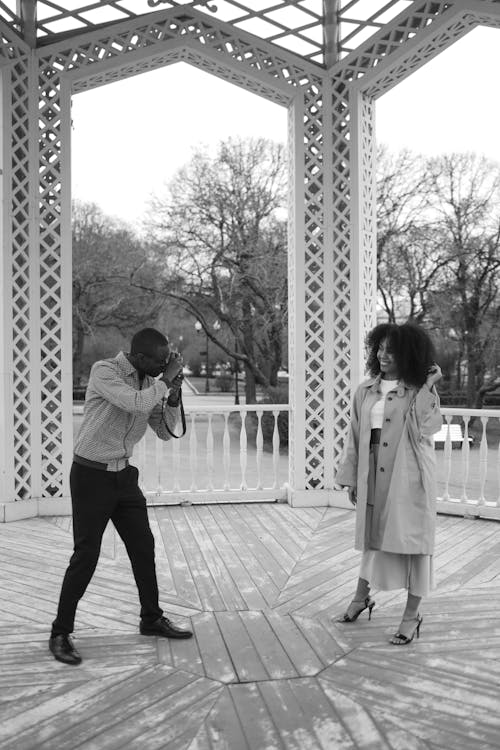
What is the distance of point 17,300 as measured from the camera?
5102 mm

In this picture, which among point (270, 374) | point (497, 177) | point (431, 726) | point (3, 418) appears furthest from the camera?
point (497, 177)

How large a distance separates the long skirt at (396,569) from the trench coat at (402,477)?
30 mm

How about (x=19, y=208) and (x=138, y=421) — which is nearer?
(x=138, y=421)

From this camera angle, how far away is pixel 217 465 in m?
11.9

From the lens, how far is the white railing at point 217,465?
550cm

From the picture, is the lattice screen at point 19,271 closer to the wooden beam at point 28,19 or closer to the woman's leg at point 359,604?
the wooden beam at point 28,19

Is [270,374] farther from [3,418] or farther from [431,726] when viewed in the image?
[431,726]

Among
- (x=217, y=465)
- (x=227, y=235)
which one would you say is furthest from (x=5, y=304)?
(x=227, y=235)

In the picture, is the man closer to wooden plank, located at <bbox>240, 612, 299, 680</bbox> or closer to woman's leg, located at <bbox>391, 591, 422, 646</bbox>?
wooden plank, located at <bbox>240, 612, 299, 680</bbox>

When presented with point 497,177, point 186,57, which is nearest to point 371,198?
point 186,57

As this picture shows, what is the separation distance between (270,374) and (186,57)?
1298 centimetres

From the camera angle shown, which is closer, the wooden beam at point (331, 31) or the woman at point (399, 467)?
the woman at point (399, 467)

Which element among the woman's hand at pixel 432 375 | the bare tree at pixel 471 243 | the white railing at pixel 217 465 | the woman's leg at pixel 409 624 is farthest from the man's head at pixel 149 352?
the bare tree at pixel 471 243

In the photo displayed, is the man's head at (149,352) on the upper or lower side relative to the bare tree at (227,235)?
lower
